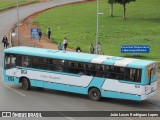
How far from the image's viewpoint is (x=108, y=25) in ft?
221

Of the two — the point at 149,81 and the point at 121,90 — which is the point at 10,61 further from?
the point at 149,81

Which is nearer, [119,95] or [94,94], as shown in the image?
[119,95]

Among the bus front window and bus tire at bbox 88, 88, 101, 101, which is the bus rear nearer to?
bus tire at bbox 88, 88, 101, 101

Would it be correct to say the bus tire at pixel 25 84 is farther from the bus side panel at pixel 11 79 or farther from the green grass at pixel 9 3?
the green grass at pixel 9 3

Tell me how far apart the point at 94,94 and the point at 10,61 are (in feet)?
22.8

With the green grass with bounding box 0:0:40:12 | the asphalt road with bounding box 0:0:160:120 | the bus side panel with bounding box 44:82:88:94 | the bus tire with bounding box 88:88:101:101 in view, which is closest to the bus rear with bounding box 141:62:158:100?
the asphalt road with bounding box 0:0:160:120

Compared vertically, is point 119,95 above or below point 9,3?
below

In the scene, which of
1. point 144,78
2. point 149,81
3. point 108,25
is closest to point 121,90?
point 144,78

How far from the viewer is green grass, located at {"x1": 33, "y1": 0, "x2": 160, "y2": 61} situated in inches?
2102

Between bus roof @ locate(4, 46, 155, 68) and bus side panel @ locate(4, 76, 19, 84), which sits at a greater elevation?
bus roof @ locate(4, 46, 155, 68)

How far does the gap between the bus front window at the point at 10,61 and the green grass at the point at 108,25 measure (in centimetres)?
1579

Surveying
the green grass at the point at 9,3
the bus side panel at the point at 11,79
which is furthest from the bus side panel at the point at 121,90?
the green grass at the point at 9,3

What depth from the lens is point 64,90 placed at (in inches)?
1174

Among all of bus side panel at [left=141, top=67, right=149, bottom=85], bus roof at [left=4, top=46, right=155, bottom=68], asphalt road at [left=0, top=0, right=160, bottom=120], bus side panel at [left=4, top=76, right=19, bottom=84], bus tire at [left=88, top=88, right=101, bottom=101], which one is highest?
bus roof at [left=4, top=46, right=155, bottom=68]
